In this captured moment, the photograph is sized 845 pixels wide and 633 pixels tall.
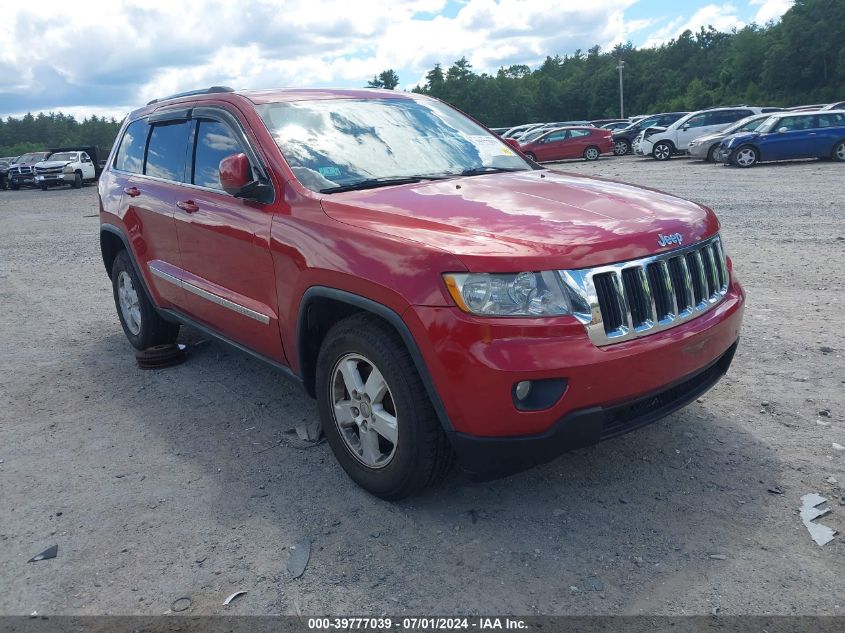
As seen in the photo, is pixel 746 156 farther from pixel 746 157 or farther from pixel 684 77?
pixel 684 77

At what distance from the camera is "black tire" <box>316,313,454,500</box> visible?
3.03 m

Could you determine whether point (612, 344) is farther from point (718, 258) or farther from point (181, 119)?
point (181, 119)

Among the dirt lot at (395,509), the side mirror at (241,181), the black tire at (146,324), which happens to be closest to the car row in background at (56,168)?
the black tire at (146,324)

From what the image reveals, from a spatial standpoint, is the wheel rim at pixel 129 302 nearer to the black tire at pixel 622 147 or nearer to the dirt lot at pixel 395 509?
the dirt lot at pixel 395 509

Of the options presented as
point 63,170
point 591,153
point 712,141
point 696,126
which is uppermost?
point 63,170

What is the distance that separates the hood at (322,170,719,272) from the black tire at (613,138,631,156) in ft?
95.9

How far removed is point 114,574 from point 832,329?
4931 millimetres

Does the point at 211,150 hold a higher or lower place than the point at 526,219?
higher

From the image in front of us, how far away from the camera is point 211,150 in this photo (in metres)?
4.43

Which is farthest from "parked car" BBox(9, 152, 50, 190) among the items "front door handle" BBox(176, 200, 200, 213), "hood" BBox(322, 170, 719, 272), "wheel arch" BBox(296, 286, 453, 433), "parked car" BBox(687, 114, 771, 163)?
"hood" BBox(322, 170, 719, 272)

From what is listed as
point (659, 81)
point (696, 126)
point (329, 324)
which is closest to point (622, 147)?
point (696, 126)

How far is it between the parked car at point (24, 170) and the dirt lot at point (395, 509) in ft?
101

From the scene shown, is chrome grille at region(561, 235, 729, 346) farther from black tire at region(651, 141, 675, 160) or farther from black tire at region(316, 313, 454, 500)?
black tire at region(651, 141, 675, 160)

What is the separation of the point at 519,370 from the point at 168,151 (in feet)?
11.0
